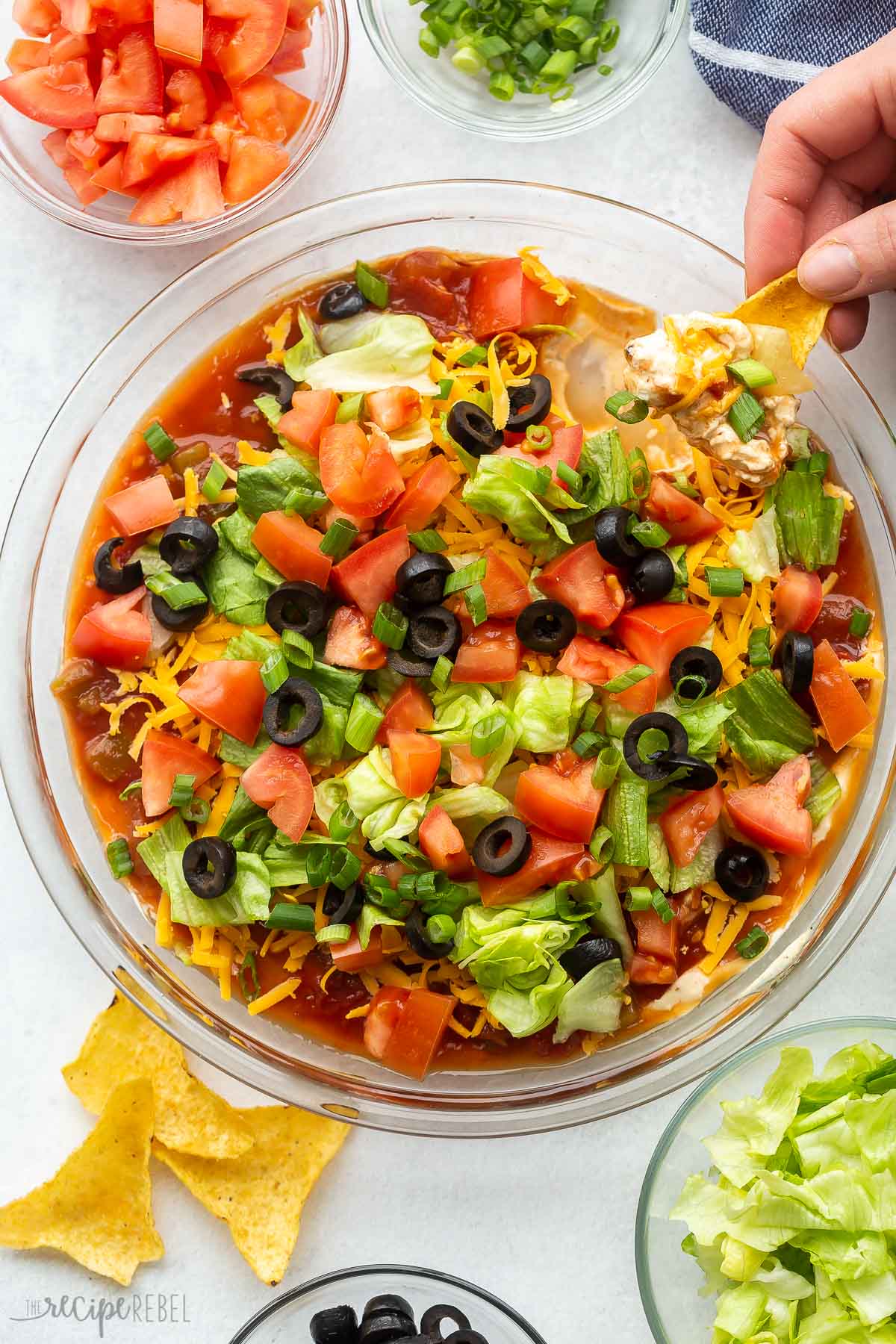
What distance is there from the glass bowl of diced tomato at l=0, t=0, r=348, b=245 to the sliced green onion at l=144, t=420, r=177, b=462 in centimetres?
58

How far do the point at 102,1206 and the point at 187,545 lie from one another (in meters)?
1.64

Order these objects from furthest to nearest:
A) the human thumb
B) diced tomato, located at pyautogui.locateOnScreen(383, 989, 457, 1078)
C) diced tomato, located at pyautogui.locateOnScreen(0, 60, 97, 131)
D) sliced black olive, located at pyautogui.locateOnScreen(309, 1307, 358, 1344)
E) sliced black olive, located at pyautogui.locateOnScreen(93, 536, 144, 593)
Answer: diced tomato, located at pyautogui.locateOnScreen(0, 60, 97, 131) → sliced black olive, located at pyautogui.locateOnScreen(309, 1307, 358, 1344) → sliced black olive, located at pyautogui.locateOnScreen(93, 536, 144, 593) → diced tomato, located at pyautogui.locateOnScreen(383, 989, 457, 1078) → the human thumb

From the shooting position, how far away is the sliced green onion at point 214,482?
9.59 ft

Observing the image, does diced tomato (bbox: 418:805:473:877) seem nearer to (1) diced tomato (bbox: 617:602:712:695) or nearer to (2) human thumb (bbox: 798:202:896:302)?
(1) diced tomato (bbox: 617:602:712:695)

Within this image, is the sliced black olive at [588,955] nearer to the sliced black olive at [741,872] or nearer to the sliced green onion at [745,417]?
the sliced black olive at [741,872]

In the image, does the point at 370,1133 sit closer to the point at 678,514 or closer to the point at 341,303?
the point at 678,514

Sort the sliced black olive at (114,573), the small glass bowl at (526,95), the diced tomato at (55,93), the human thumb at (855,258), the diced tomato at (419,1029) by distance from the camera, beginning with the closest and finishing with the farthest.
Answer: the human thumb at (855,258)
the diced tomato at (419,1029)
the sliced black olive at (114,573)
the diced tomato at (55,93)
the small glass bowl at (526,95)

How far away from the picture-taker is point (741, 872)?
289 centimetres

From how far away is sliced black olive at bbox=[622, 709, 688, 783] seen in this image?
2725 mm

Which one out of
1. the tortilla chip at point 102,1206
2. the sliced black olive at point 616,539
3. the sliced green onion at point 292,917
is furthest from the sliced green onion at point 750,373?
the tortilla chip at point 102,1206

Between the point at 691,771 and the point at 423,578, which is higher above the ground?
the point at 423,578

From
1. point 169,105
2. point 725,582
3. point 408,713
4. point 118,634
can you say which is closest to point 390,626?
point 408,713

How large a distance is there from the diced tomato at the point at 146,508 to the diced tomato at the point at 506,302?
2.72 ft

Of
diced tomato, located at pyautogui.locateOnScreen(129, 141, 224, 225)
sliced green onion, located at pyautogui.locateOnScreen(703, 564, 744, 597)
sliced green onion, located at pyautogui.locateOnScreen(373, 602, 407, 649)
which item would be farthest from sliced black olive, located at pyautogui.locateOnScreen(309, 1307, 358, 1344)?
diced tomato, located at pyautogui.locateOnScreen(129, 141, 224, 225)
